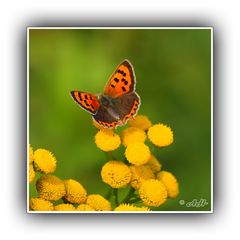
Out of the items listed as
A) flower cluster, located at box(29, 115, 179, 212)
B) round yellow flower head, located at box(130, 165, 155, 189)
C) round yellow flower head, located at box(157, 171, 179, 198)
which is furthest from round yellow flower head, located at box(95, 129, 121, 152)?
round yellow flower head, located at box(157, 171, 179, 198)

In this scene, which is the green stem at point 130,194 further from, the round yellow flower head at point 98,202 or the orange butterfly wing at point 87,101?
the orange butterfly wing at point 87,101

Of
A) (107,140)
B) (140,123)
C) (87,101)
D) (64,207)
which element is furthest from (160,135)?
(64,207)

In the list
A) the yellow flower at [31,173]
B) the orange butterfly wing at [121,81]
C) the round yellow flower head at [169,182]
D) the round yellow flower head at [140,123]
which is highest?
the orange butterfly wing at [121,81]

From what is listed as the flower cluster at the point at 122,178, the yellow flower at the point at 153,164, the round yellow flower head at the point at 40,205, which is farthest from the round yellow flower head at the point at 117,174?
the round yellow flower head at the point at 40,205

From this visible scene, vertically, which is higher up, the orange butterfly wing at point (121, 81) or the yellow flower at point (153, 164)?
the orange butterfly wing at point (121, 81)

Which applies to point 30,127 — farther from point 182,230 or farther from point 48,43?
point 182,230
